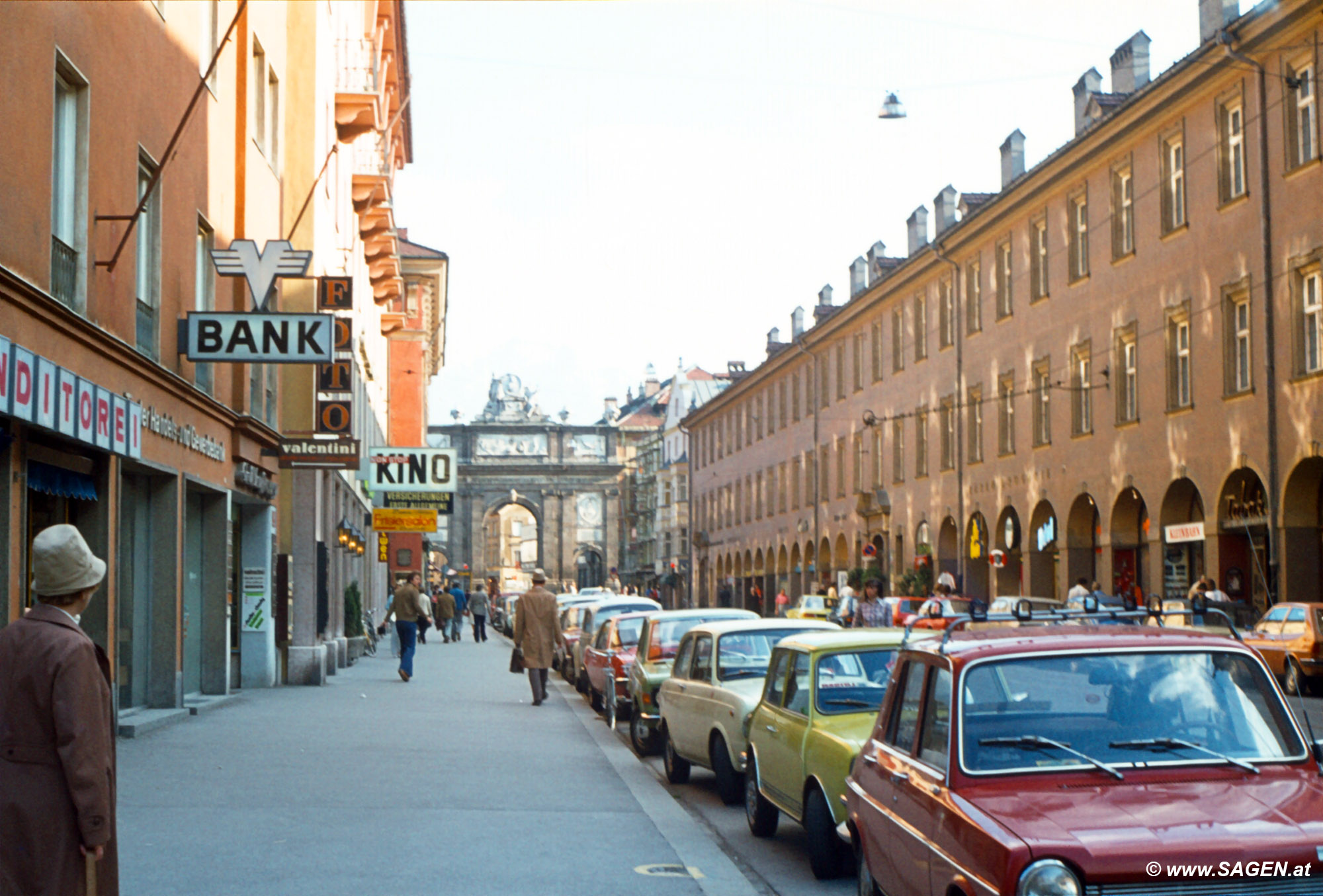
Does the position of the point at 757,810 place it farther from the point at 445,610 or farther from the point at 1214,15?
the point at 445,610

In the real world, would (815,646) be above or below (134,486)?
below

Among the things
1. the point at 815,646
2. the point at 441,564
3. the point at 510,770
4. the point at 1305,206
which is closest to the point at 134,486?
the point at 510,770

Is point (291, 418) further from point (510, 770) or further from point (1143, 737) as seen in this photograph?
point (1143, 737)

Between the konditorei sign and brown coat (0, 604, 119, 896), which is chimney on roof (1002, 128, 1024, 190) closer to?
the konditorei sign

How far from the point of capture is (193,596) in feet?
68.6

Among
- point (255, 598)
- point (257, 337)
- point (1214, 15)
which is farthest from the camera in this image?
point (1214, 15)

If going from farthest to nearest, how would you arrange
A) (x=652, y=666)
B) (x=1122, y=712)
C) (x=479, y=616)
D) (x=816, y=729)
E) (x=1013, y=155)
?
(x=479, y=616)
(x=1013, y=155)
(x=652, y=666)
(x=816, y=729)
(x=1122, y=712)

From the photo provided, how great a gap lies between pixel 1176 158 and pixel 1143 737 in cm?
3032

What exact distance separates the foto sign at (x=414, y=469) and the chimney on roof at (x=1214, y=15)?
1810 centimetres

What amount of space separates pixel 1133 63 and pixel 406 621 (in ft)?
71.0

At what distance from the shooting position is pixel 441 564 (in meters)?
124

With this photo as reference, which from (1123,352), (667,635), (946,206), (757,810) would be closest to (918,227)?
(946,206)

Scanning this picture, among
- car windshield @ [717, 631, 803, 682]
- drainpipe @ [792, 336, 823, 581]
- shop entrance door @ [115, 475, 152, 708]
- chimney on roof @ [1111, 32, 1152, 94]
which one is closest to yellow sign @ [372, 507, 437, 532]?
chimney on roof @ [1111, 32, 1152, 94]

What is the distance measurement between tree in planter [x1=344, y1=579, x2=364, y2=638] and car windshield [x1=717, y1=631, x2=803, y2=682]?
2260 centimetres
